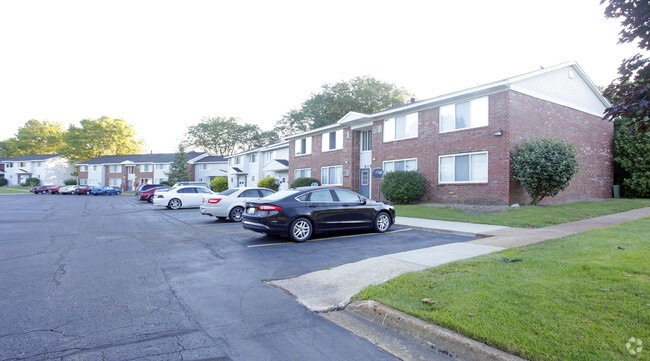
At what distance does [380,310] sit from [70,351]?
3.10m

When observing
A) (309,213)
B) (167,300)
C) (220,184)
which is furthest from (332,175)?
(220,184)

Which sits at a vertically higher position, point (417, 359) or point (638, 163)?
point (638, 163)

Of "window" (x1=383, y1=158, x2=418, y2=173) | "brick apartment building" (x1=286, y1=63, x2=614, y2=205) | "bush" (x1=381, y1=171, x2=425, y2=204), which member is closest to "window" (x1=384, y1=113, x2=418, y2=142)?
"brick apartment building" (x1=286, y1=63, x2=614, y2=205)

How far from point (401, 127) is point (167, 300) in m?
18.2

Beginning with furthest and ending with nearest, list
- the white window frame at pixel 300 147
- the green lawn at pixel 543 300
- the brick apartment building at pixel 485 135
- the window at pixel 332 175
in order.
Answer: the white window frame at pixel 300 147
the window at pixel 332 175
the brick apartment building at pixel 485 135
the green lawn at pixel 543 300

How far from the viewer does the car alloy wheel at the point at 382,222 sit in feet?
35.8

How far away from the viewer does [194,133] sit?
67438 millimetres

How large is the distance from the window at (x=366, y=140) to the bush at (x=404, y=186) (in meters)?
5.27

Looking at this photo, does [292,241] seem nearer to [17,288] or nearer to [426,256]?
[426,256]

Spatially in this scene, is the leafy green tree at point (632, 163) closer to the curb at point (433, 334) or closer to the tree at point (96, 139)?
the curb at point (433, 334)

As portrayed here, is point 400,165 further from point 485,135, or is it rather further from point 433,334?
point 433,334

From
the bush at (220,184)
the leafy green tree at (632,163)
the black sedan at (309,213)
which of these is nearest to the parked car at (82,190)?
the bush at (220,184)

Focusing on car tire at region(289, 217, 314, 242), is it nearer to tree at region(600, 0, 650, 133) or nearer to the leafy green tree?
Answer: tree at region(600, 0, 650, 133)

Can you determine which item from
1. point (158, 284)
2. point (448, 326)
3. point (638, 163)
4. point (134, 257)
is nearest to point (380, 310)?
point (448, 326)
